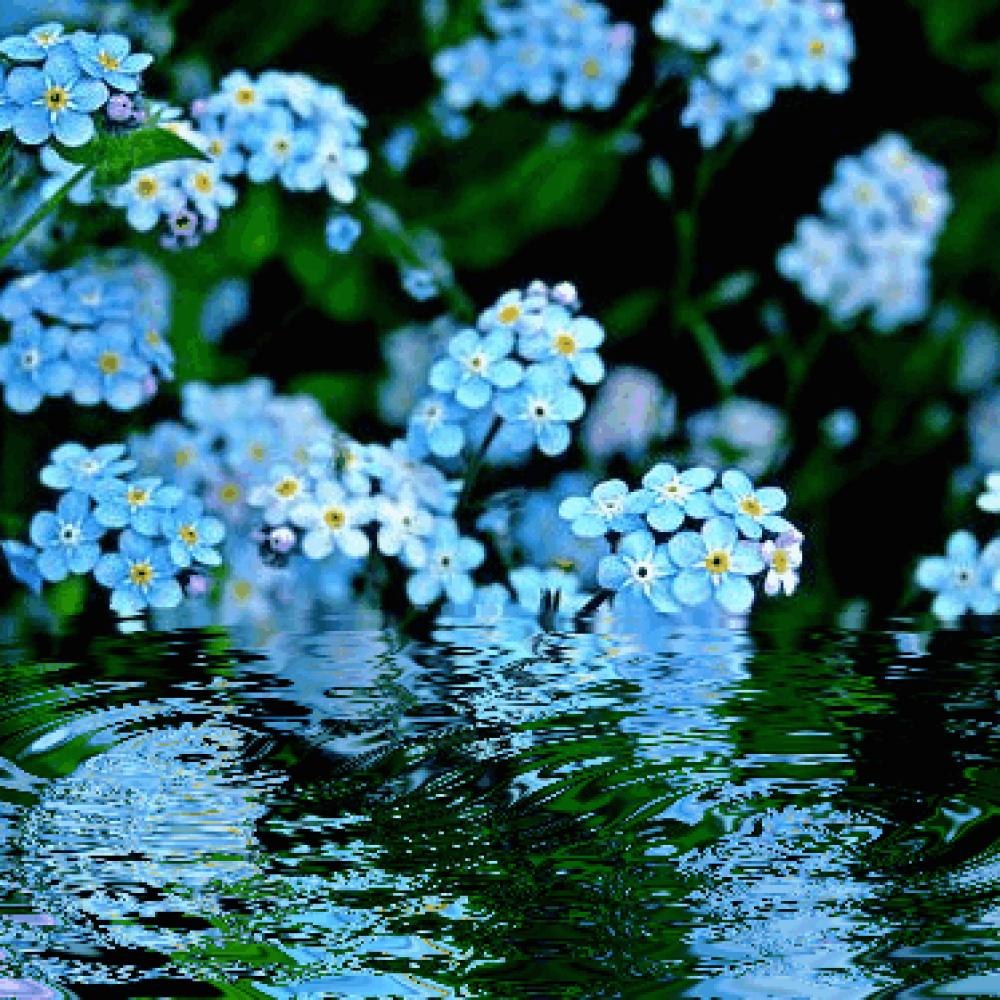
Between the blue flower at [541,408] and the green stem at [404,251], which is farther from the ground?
the green stem at [404,251]

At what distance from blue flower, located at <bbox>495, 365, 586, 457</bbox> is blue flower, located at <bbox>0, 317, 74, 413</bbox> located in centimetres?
62

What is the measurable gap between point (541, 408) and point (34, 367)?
682 millimetres

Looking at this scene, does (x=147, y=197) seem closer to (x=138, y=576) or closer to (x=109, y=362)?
(x=109, y=362)

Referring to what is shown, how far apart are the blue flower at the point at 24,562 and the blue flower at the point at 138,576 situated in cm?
14

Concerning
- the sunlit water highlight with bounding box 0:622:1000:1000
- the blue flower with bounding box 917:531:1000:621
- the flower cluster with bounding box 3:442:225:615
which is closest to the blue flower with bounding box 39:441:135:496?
the flower cluster with bounding box 3:442:225:615

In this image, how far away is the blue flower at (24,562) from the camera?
→ 224 cm

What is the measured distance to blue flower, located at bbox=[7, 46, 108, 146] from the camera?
1.95 m

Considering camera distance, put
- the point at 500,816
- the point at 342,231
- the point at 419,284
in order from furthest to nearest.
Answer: the point at 419,284 → the point at 342,231 → the point at 500,816

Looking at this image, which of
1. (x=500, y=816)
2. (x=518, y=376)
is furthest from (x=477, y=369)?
(x=500, y=816)

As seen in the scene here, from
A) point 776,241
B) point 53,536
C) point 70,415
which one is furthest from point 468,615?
point 776,241

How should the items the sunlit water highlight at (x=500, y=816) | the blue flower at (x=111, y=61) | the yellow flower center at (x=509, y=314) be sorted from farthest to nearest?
1. the yellow flower center at (x=509, y=314)
2. the blue flower at (x=111, y=61)
3. the sunlit water highlight at (x=500, y=816)

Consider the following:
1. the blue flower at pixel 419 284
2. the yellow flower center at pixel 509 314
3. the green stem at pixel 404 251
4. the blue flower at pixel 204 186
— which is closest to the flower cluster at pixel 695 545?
the yellow flower center at pixel 509 314

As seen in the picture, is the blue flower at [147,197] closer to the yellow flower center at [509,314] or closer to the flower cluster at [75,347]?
the flower cluster at [75,347]

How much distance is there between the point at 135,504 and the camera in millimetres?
2146
